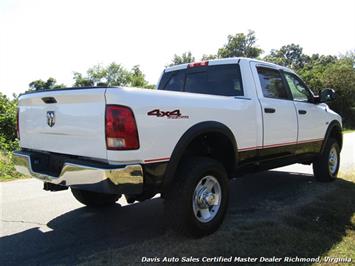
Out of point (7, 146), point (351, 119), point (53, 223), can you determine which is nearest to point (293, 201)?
point (53, 223)

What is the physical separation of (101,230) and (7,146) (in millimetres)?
7204

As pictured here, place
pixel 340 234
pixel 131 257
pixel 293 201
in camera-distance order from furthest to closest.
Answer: pixel 293 201 → pixel 340 234 → pixel 131 257

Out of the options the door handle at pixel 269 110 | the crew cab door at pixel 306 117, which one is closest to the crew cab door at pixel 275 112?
the door handle at pixel 269 110

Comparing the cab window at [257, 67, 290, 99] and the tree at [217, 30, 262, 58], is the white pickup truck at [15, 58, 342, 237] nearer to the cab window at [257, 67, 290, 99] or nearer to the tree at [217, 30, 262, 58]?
the cab window at [257, 67, 290, 99]

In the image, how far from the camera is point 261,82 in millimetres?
5172

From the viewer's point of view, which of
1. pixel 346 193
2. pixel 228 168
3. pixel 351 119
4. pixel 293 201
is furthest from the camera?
pixel 351 119

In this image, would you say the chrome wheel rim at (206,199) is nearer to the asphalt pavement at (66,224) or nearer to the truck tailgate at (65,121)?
the asphalt pavement at (66,224)

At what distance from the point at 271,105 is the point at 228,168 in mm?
1123

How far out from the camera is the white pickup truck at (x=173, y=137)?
10.9 ft

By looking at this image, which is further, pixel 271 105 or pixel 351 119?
pixel 351 119

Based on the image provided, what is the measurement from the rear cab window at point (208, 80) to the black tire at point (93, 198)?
186cm

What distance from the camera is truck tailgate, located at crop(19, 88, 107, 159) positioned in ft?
11.1

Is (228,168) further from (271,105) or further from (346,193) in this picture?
(346,193)

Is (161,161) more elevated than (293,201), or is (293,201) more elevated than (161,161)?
(161,161)
